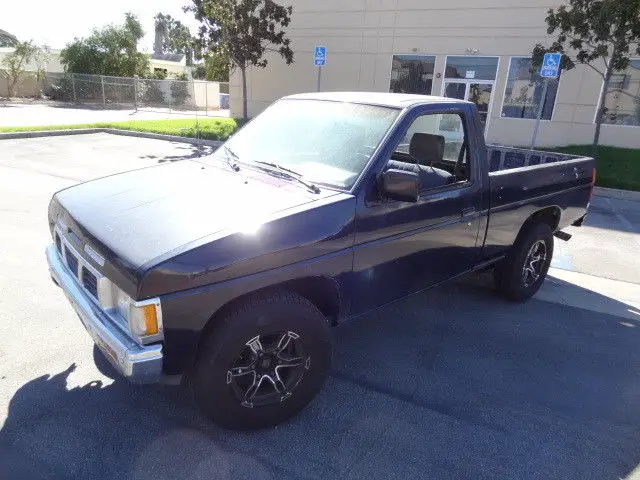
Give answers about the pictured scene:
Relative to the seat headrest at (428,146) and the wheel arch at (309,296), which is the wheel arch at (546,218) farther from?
the wheel arch at (309,296)

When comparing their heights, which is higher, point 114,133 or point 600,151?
point 600,151

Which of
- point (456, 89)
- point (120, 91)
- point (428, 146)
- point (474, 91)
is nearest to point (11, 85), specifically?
point (120, 91)

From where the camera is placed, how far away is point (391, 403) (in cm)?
313

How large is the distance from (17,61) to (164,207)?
105ft

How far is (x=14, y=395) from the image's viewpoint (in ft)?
9.70

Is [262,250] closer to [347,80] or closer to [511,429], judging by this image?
[511,429]

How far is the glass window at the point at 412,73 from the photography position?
58.7 ft

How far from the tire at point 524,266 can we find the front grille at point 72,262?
3716mm

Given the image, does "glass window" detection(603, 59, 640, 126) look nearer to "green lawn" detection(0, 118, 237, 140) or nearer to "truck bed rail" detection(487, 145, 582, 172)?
"green lawn" detection(0, 118, 237, 140)

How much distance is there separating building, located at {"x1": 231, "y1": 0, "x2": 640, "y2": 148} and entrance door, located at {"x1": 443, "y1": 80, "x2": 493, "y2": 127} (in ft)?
0.12

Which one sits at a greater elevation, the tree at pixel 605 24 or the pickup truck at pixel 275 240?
the tree at pixel 605 24

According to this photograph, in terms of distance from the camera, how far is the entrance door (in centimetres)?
1720

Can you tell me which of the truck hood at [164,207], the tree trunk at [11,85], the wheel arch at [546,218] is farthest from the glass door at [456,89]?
the tree trunk at [11,85]

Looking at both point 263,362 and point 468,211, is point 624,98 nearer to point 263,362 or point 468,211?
point 468,211
